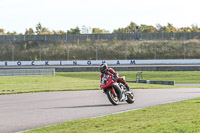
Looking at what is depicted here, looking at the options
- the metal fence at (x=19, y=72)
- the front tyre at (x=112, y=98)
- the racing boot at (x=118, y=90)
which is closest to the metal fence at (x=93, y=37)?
the metal fence at (x=19, y=72)

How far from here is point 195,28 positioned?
15312 centimetres

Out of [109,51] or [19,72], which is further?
[109,51]

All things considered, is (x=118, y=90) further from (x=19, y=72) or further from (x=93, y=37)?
(x=93, y=37)

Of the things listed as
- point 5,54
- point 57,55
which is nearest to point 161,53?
point 57,55

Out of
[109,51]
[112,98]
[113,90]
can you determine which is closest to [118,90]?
[113,90]

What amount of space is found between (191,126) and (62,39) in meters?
104

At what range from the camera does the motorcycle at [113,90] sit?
14.8 m

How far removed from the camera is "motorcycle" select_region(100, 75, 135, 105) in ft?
48.7

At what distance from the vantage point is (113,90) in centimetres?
1519

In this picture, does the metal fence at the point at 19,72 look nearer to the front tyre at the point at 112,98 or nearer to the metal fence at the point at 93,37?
the front tyre at the point at 112,98

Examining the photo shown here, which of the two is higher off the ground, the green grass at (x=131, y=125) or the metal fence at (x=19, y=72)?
the green grass at (x=131, y=125)

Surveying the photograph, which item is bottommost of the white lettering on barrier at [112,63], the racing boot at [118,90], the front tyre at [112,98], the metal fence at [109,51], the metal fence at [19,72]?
the metal fence at [19,72]

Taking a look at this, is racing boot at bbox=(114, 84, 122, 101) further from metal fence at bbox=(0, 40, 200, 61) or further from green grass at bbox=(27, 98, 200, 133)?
metal fence at bbox=(0, 40, 200, 61)

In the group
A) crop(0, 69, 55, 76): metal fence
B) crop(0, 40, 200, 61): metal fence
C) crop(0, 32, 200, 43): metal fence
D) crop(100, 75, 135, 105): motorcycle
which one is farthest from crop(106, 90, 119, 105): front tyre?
crop(0, 32, 200, 43): metal fence
